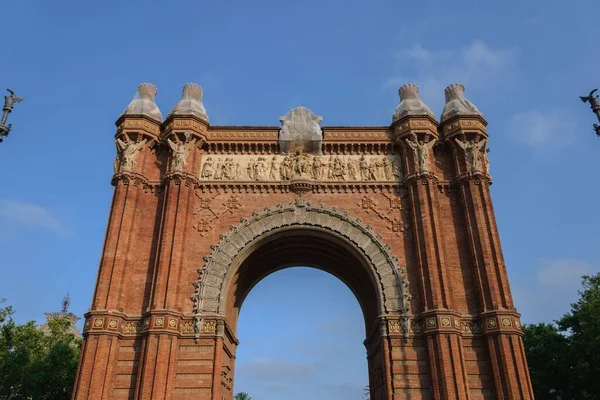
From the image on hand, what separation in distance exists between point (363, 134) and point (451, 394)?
34.6 feet

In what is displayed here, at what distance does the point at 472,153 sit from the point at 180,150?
11.8 meters

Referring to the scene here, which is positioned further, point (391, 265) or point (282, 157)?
point (282, 157)

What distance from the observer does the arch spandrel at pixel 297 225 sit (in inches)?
675

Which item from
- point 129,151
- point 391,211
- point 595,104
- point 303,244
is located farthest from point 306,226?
point 595,104

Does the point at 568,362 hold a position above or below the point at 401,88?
below

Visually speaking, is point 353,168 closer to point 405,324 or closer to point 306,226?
point 306,226

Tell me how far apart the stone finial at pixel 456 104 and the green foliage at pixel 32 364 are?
25016mm

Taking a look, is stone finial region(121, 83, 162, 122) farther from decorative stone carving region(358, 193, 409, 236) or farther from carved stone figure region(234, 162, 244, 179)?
decorative stone carving region(358, 193, 409, 236)

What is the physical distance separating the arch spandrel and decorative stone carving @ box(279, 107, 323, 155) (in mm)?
2503

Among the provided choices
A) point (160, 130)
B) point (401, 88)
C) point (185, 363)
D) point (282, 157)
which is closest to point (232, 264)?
point (185, 363)

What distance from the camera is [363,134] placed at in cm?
2028

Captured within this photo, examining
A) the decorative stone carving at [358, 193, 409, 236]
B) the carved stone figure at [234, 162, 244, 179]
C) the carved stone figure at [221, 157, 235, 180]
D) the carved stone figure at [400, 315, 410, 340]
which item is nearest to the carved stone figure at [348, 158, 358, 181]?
the decorative stone carving at [358, 193, 409, 236]

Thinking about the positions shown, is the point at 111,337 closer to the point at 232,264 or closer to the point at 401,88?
the point at 232,264

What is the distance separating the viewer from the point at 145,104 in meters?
20.5
